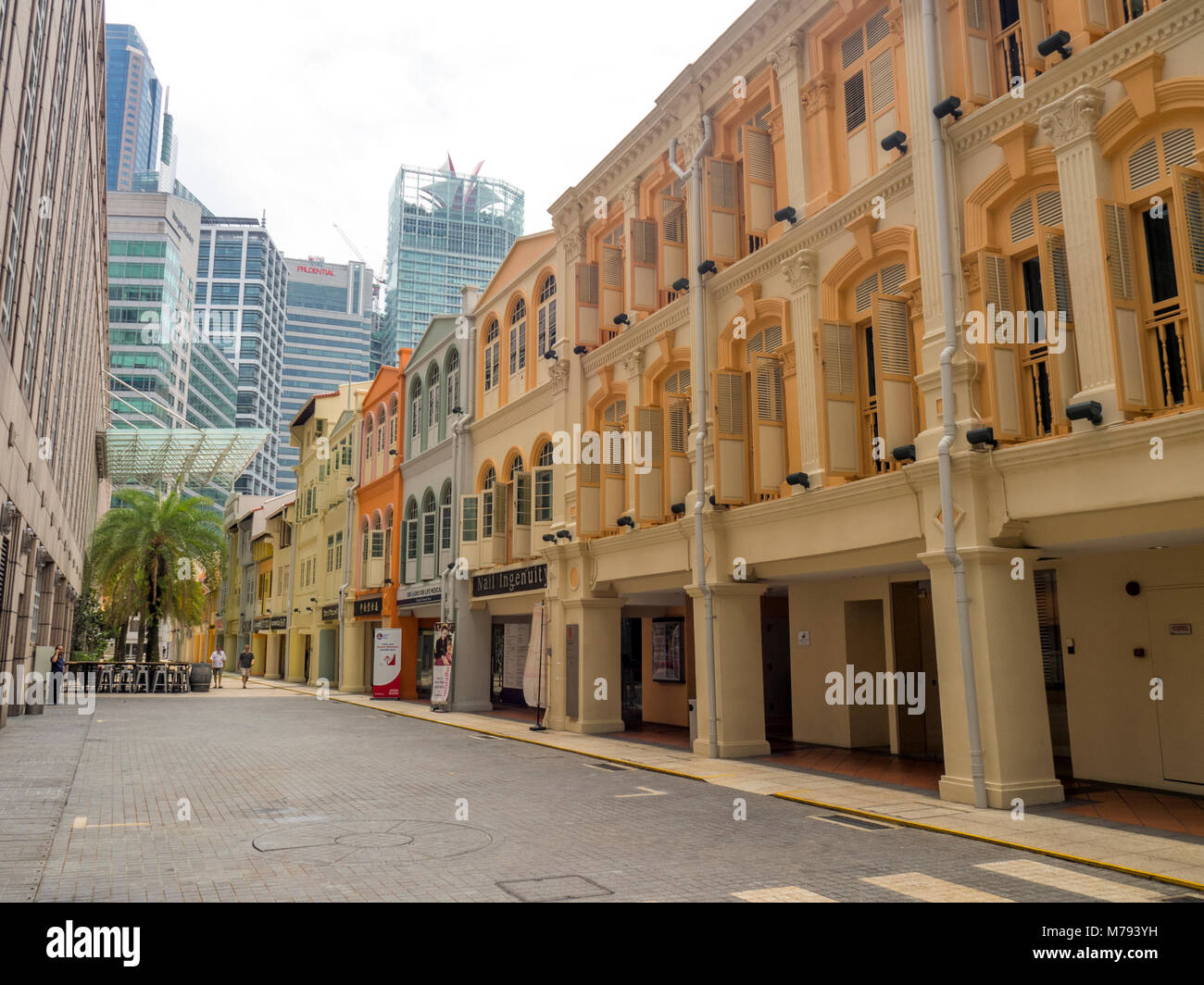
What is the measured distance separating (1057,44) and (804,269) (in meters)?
4.73

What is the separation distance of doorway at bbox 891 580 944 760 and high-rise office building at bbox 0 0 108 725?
50.3ft

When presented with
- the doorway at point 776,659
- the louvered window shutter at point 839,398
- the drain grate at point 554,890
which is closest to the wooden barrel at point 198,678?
the doorway at point 776,659

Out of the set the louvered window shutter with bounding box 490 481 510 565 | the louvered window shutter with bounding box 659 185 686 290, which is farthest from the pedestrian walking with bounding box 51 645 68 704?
the louvered window shutter with bounding box 659 185 686 290

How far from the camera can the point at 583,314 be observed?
832 inches

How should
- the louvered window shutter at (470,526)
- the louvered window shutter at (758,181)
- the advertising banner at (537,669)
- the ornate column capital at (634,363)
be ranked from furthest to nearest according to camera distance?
1. the louvered window shutter at (470,526)
2. the advertising banner at (537,669)
3. the ornate column capital at (634,363)
4. the louvered window shutter at (758,181)

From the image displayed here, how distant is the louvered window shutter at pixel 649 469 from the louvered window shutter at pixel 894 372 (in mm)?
6001

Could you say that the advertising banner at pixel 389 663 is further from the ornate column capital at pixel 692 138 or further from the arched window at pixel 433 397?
the ornate column capital at pixel 692 138

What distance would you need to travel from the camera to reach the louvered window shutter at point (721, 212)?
55.1ft

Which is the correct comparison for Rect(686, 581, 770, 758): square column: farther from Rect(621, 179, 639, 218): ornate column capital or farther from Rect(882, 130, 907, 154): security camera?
Rect(621, 179, 639, 218): ornate column capital

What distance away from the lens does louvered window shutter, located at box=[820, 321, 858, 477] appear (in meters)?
13.0

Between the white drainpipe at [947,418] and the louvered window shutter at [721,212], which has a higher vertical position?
the louvered window shutter at [721,212]

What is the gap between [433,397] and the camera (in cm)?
3197

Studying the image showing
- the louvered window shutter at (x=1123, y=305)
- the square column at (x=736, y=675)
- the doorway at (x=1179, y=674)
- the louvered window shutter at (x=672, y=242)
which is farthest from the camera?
the louvered window shutter at (x=672, y=242)
